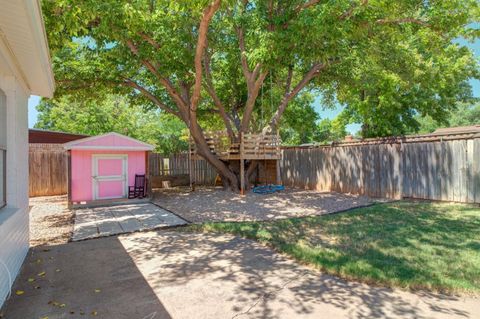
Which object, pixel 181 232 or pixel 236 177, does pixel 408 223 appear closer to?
pixel 181 232

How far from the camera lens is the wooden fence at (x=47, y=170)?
1127cm

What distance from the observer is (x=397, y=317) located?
8.88ft

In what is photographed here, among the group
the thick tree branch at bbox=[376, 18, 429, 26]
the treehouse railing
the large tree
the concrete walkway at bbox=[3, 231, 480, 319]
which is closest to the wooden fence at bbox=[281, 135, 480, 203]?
the treehouse railing

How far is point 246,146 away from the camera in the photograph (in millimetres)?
10867

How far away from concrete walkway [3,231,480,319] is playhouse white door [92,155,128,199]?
5.39 m

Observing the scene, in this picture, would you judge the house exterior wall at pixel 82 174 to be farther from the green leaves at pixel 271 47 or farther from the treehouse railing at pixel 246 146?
the treehouse railing at pixel 246 146

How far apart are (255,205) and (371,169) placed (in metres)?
4.32

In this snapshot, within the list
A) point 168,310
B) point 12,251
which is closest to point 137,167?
point 12,251

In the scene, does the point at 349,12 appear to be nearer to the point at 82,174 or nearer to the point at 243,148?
the point at 243,148

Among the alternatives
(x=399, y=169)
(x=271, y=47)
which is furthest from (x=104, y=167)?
(x=399, y=169)

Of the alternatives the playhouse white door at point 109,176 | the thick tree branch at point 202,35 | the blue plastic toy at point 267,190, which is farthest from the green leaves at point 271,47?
the blue plastic toy at point 267,190

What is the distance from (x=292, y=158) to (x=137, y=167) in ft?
21.4

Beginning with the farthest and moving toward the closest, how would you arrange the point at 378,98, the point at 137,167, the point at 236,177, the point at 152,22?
the point at 378,98 → the point at 236,177 → the point at 137,167 → the point at 152,22

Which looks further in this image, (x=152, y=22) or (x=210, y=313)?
(x=152, y=22)
